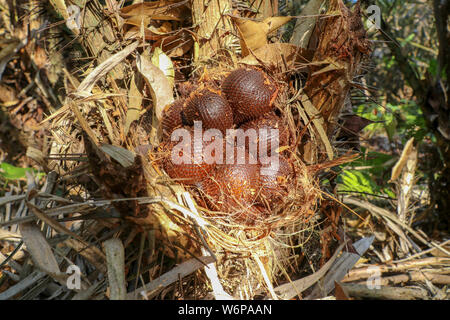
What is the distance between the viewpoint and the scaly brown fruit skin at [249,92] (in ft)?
4.44

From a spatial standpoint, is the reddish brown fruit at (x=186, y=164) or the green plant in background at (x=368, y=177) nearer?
the reddish brown fruit at (x=186, y=164)

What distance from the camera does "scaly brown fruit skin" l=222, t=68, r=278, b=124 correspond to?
1354 mm

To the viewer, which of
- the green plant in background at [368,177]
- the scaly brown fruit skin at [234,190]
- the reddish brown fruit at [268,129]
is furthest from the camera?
the green plant in background at [368,177]

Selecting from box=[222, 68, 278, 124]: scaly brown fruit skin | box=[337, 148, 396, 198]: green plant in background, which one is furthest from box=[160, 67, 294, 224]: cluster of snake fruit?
box=[337, 148, 396, 198]: green plant in background

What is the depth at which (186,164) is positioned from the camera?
1267mm

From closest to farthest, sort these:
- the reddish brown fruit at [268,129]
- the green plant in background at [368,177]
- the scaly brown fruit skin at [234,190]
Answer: the scaly brown fruit skin at [234,190]
the reddish brown fruit at [268,129]
the green plant in background at [368,177]

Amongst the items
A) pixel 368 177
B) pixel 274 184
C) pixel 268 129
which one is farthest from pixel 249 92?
pixel 368 177

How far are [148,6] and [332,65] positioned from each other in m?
0.75

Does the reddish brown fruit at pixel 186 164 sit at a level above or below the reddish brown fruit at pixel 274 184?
above

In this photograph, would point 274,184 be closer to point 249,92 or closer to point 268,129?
point 268,129

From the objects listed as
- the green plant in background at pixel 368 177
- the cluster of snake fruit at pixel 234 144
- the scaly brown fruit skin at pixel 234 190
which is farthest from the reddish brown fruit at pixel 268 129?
the green plant in background at pixel 368 177

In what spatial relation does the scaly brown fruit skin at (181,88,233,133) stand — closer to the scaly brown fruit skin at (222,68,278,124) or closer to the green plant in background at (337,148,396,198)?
the scaly brown fruit skin at (222,68,278,124)

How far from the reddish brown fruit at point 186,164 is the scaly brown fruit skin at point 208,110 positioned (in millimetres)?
87

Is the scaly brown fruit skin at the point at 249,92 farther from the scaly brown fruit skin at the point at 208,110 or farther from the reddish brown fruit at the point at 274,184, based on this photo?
the reddish brown fruit at the point at 274,184
